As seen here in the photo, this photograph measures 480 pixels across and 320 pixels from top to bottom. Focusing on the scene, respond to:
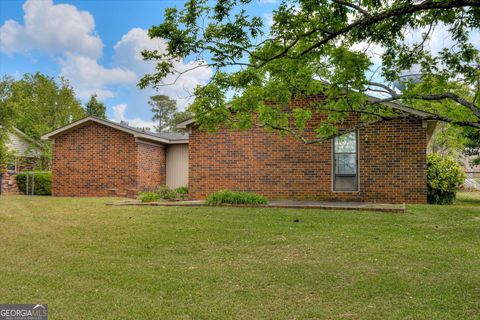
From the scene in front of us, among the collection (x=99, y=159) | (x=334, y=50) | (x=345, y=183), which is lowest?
(x=345, y=183)

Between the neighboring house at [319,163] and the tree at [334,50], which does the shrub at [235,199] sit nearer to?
the neighboring house at [319,163]

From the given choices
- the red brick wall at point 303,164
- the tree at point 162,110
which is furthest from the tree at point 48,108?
the tree at point 162,110

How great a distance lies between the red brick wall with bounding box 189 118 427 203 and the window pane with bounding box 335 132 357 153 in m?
0.23

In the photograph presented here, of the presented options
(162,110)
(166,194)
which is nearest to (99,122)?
(166,194)

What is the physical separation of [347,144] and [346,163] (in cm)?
63

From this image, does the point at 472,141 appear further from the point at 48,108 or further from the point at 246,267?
the point at 48,108

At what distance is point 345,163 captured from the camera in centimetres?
1306

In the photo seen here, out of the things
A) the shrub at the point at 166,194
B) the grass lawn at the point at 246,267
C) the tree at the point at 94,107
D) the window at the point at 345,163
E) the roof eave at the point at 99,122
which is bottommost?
the grass lawn at the point at 246,267

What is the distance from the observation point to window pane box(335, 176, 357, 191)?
42.5 feet

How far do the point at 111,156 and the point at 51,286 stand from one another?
48.1 feet

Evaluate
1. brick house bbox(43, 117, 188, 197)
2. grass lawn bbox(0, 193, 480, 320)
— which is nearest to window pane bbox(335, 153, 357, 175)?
grass lawn bbox(0, 193, 480, 320)

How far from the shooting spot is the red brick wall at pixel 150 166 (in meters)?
18.5

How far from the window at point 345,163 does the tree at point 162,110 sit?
1850 inches

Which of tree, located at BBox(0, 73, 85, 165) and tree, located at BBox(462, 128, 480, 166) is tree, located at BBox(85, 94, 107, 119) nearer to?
tree, located at BBox(0, 73, 85, 165)
